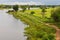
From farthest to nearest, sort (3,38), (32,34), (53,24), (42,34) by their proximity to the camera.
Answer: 1. (53,24)
2. (3,38)
3. (32,34)
4. (42,34)

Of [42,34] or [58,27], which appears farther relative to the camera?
[58,27]

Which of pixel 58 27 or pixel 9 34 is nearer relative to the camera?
pixel 58 27

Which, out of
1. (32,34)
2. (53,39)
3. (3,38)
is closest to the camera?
(53,39)

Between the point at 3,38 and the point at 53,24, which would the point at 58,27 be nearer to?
the point at 53,24

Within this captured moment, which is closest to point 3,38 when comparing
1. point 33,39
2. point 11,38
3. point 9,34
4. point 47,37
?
point 11,38

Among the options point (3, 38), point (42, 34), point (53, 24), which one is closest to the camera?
point (42, 34)

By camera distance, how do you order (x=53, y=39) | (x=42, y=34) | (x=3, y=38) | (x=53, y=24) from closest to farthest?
(x=53, y=39) < (x=42, y=34) < (x=3, y=38) < (x=53, y=24)

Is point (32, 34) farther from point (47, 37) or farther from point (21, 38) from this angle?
point (47, 37)

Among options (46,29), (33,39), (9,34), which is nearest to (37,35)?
(33,39)

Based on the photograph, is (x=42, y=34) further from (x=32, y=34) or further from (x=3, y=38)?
(x=3, y=38)
